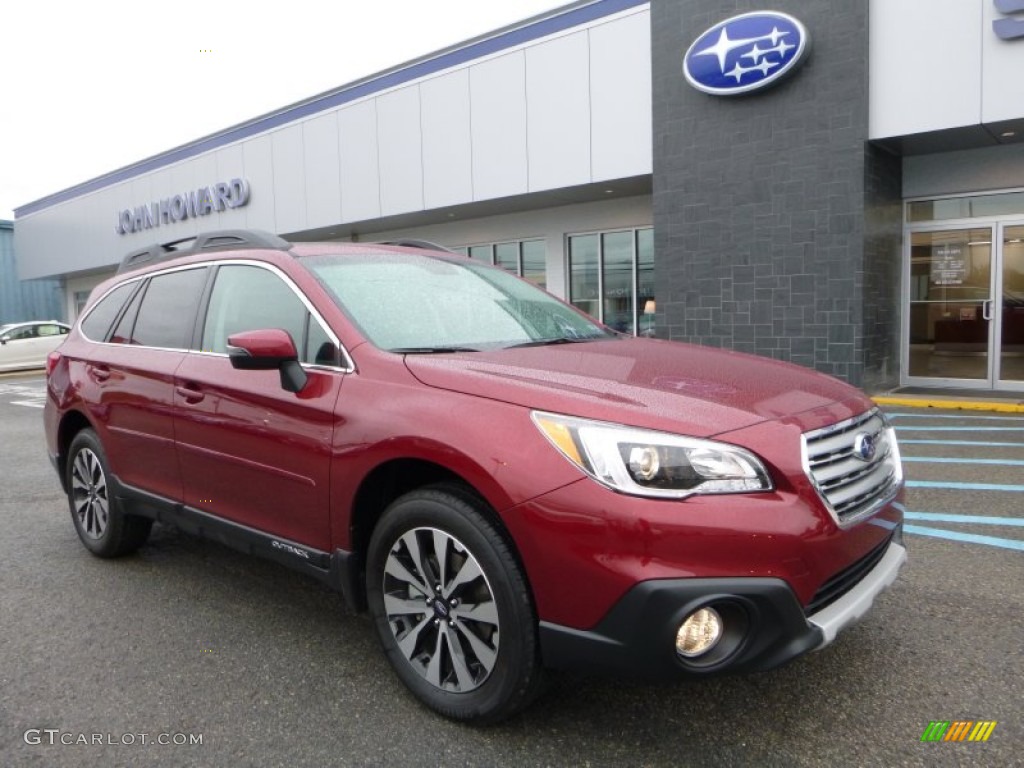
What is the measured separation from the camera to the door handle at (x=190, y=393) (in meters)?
3.43

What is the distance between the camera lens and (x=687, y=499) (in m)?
2.13

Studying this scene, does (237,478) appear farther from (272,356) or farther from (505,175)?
(505,175)

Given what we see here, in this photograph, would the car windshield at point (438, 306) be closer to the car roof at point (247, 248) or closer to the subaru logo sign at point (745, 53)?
the car roof at point (247, 248)

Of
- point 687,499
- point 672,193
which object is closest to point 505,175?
point 672,193

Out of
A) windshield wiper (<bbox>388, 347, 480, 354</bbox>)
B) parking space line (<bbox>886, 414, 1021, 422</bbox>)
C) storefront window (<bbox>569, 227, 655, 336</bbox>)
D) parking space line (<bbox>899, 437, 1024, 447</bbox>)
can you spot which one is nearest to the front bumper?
windshield wiper (<bbox>388, 347, 480, 354</bbox>)

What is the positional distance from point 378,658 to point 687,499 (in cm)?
159

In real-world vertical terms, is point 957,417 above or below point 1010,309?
below

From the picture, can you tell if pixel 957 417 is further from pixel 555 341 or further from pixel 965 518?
pixel 555 341

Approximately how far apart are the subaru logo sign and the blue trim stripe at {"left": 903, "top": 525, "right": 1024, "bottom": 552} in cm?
765

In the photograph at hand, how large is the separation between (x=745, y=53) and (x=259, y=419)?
32.5 ft

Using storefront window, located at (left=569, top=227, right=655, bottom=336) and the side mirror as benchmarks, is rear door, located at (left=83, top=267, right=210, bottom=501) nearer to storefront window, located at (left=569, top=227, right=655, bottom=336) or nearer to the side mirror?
the side mirror

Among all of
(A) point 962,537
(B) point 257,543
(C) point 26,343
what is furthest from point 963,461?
(C) point 26,343

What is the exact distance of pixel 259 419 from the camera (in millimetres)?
3092

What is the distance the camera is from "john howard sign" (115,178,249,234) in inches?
800
